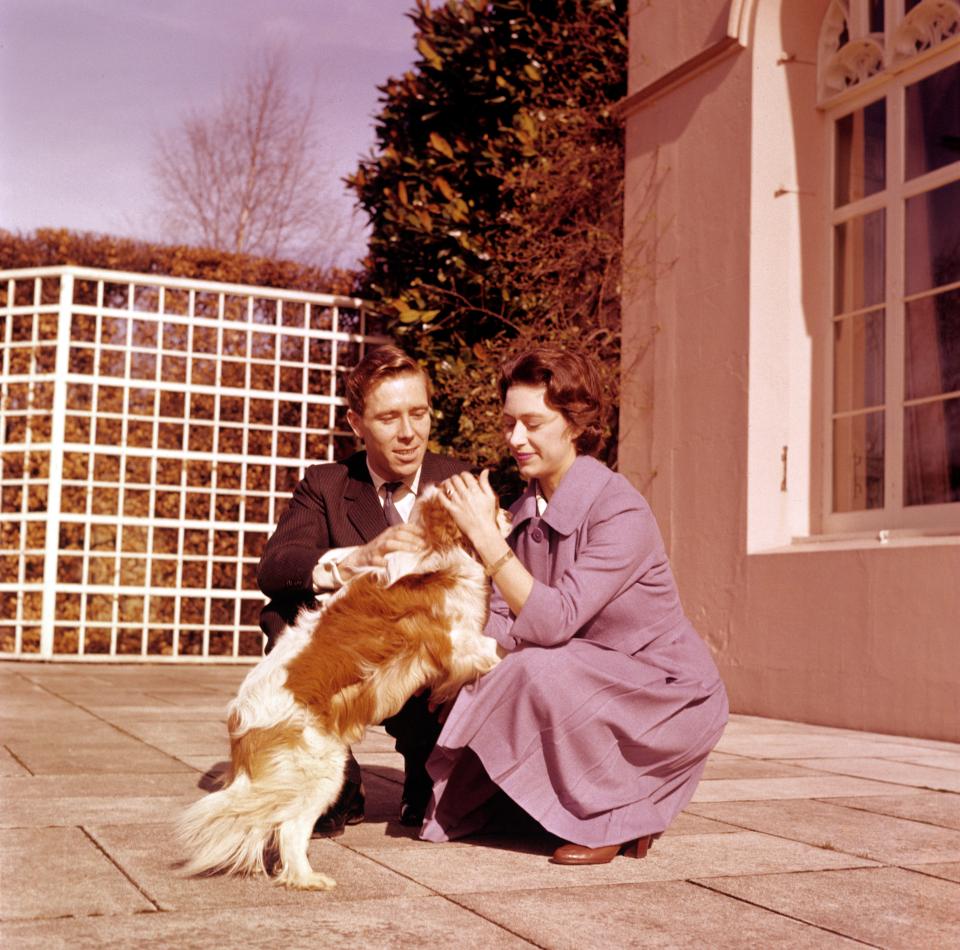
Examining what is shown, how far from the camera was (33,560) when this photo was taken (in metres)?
9.71

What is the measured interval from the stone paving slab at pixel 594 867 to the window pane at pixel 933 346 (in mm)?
3517

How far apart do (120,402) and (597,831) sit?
7548 millimetres

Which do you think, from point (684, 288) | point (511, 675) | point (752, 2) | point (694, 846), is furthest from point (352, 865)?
point (752, 2)

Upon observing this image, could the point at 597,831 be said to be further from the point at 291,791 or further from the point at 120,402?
the point at 120,402

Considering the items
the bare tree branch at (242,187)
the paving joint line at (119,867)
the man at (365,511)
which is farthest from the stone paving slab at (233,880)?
the bare tree branch at (242,187)

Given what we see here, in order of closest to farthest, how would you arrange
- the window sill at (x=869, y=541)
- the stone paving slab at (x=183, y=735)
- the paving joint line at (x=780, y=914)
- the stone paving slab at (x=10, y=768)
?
the paving joint line at (x=780, y=914) < the stone paving slab at (x=10, y=768) < the stone paving slab at (x=183, y=735) < the window sill at (x=869, y=541)

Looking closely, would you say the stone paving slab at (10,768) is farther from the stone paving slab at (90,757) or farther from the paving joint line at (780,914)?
the paving joint line at (780,914)

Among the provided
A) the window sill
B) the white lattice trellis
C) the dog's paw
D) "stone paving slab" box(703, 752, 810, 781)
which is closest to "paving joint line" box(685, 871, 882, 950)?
the dog's paw

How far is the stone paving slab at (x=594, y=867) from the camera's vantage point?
297 centimetres

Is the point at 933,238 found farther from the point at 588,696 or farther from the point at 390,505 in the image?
the point at 588,696

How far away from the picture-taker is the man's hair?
370cm

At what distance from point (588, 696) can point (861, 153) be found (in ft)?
15.8

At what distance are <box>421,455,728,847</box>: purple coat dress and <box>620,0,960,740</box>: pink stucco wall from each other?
3.04m

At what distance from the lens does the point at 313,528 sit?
12.5ft
